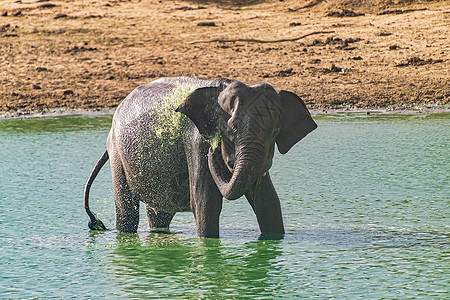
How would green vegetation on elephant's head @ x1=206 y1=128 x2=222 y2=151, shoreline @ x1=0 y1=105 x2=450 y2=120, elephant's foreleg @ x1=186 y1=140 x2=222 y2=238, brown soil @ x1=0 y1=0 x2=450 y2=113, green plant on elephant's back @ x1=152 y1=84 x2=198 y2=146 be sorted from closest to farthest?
green vegetation on elephant's head @ x1=206 y1=128 x2=222 y2=151 → elephant's foreleg @ x1=186 y1=140 x2=222 y2=238 → green plant on elephant's back @ x1=152 y1=84 x2=198 y2=146 → shoreline @ x1=0 y1=105 x2=450 y2=120 → brown soil @ x1=0 y1=0 x2=450 y2=113

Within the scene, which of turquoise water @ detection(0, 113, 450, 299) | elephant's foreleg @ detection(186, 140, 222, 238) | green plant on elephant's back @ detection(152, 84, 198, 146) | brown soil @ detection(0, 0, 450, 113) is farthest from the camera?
brown soil @ detection(0, 0, 450, 113)

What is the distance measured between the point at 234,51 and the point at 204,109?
1507cm

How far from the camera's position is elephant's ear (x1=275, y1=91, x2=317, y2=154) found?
23.0 feet

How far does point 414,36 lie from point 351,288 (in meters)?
16.3

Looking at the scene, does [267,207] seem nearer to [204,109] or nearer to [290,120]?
[290,120]

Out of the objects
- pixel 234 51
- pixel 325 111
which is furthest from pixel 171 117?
pixel 234 51

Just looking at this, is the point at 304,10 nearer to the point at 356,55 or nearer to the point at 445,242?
the point at 356,55

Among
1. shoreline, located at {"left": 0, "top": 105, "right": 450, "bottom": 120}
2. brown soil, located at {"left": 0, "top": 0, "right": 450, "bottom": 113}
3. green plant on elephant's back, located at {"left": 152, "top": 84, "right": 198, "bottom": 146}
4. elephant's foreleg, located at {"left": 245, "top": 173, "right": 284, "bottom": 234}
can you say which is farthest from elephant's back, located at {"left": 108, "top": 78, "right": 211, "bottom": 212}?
brown soil, located at {"left": 0, "top": 0, "right": 450, "bottom": 113}

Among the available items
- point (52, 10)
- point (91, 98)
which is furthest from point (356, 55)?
point (52, 10)

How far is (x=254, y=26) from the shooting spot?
78.8ft

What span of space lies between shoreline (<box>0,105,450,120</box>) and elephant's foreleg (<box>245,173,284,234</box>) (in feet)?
34.9

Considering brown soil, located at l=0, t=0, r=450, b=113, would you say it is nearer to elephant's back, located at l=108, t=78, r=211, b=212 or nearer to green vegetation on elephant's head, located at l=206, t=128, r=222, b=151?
elephant's back, located at l=108, t=78, r=211, b=212

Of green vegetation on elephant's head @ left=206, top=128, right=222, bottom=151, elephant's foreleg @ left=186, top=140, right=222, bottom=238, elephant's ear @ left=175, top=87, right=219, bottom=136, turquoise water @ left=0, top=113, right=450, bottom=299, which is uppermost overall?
elephant's ear @ left=175, top=87, right=219, bottom=136

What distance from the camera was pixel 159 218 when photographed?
8555 mm
